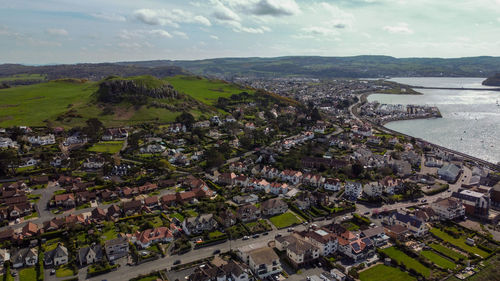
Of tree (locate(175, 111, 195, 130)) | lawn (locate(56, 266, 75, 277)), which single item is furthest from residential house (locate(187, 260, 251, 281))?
tree (locate(175, 111, 195, 130))

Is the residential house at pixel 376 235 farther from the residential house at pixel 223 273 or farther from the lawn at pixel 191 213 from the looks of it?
the lawn at pixel 191 213

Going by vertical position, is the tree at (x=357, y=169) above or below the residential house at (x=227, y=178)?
above

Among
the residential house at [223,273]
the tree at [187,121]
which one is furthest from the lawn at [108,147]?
the residential house at [223,273]

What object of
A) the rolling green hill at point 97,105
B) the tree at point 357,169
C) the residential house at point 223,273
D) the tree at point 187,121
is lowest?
the residential house at point 223,273

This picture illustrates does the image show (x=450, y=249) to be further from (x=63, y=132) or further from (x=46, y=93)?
(x=46, y=93)

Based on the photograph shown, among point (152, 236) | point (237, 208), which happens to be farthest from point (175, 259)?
point (237, 208)

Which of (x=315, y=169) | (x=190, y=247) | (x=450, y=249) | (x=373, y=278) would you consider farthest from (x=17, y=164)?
(x=450, y=249)

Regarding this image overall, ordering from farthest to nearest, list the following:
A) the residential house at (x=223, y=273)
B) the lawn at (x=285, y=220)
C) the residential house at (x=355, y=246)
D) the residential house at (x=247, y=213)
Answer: the residential house at (x=247, y=213) < the lawn at (x=285, y=220) < the residential house at (x=355, y=246) < the residential house at (x=223, y=273)

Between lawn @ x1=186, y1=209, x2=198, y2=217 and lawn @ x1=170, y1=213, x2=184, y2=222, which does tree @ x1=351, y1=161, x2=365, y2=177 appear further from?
lawn @ x1=170, y1=213, x2=184, y2=222
